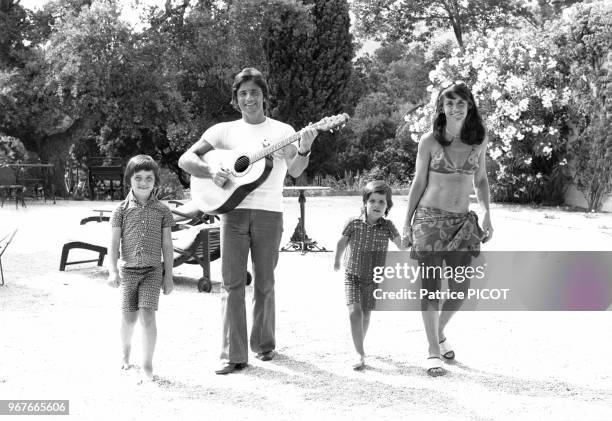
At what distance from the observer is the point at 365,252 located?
165 inches

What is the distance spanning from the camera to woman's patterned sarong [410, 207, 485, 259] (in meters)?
4.07

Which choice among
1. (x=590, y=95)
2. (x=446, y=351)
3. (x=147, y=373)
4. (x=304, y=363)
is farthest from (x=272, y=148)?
(x=590, y=95)

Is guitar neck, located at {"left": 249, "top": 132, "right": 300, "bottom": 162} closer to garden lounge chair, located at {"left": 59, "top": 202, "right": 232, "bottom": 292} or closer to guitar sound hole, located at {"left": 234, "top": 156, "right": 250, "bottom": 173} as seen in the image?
guitar sound hole, located at {"left": 234, "top": 156, "right": 250, "bottom": 173}

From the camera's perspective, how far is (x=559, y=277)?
6660 mm

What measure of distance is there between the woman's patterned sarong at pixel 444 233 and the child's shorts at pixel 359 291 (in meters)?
0.34

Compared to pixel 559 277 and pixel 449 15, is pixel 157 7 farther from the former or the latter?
pixel 559 277

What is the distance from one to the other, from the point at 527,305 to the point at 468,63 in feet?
38.7

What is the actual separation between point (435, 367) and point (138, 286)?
1613 mm

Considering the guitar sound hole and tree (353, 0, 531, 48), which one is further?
tree (353, 0, 531, 48)

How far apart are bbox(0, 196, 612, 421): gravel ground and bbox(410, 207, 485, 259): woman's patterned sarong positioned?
0.65 m

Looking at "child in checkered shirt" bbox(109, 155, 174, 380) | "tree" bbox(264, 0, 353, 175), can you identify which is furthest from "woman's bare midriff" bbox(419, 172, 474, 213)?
"tree" bbox(264, 0, 353, 175)

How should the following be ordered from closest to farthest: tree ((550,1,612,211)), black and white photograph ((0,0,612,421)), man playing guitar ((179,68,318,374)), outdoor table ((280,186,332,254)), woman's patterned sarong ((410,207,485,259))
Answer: black and white photograph ((0,0,612,421)), woman's patterned sarong ((410,207,485,259)), man playing guitar ((179,68,318,374)), outdoor table ((280,186,332,254)), tree ((550,1,612,211))

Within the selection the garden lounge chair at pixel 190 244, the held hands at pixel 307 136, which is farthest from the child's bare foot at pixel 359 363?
the garden lounge chair at pixel 190 244

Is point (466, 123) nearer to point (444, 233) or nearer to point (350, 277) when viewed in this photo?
point (444, 233)
